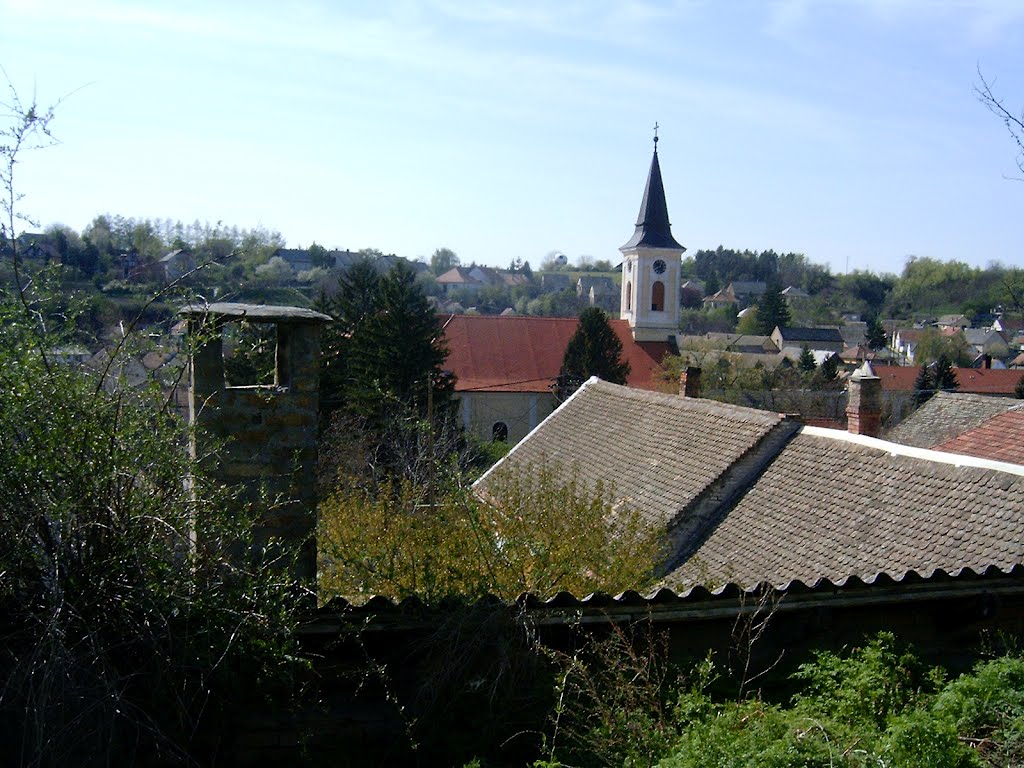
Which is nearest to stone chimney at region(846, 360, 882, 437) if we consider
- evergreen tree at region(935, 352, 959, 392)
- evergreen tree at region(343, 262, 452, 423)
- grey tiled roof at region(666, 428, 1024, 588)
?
grey tiled roof at region(666, 428, 1024, 588)

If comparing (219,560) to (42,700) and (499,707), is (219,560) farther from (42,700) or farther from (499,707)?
(499,707)

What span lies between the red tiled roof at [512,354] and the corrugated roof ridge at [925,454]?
1200 inches

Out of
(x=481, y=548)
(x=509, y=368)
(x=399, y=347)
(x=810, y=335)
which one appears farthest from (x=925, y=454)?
(x=810, y=335)

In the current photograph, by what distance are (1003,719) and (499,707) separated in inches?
103

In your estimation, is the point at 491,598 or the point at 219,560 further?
the point at 491,598

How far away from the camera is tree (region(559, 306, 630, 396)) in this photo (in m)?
42.9

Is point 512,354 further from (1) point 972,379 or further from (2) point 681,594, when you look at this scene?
(2) point 681,594

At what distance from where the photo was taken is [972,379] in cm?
5309

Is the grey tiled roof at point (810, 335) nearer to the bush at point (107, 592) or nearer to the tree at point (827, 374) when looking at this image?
the tree at point (827, 374)

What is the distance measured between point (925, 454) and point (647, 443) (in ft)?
16.0

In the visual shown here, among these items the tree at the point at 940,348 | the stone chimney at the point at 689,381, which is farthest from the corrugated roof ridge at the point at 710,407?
the tree at the point at 940,348

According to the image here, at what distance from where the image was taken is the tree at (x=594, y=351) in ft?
141

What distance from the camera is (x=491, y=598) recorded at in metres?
5.21

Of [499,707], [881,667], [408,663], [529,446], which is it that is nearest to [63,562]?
[408,663]
